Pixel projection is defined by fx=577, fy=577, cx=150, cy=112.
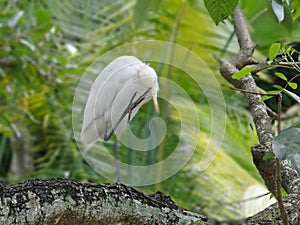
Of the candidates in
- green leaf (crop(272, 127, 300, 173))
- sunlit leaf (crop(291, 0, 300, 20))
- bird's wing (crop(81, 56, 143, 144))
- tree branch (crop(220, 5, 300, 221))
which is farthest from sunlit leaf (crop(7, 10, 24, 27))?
green leaf (crop(272, 127, 300, 173))

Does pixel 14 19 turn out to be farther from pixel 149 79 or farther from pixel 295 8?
pixel 295 8

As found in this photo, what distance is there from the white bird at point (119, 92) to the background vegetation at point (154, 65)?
0.10 metres

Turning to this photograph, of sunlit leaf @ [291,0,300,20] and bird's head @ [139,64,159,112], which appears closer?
sunlit leaf @ [291,0,300,20]

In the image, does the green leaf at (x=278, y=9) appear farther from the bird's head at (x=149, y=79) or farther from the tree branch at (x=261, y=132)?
the bird's head at (x=149, y=79)

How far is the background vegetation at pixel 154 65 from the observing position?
1.50 m

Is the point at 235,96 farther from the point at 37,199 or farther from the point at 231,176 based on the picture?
the point at 37,199

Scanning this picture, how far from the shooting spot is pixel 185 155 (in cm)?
102

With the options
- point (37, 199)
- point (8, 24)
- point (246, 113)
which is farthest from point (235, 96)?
point (37, 199)

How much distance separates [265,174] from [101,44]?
2029 millimetres

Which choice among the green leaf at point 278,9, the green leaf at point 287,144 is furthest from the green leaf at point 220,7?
the green leaf at point 287,144

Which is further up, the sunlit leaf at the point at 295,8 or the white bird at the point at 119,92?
the white bird at the point at 119,92

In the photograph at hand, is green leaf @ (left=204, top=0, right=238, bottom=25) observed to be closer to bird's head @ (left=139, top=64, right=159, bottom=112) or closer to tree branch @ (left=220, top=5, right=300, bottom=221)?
tree branch @ (left=220, top=5, right=300, bottom=221)

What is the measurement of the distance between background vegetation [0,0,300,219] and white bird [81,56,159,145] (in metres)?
0.10

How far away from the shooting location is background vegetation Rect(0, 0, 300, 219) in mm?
1504
